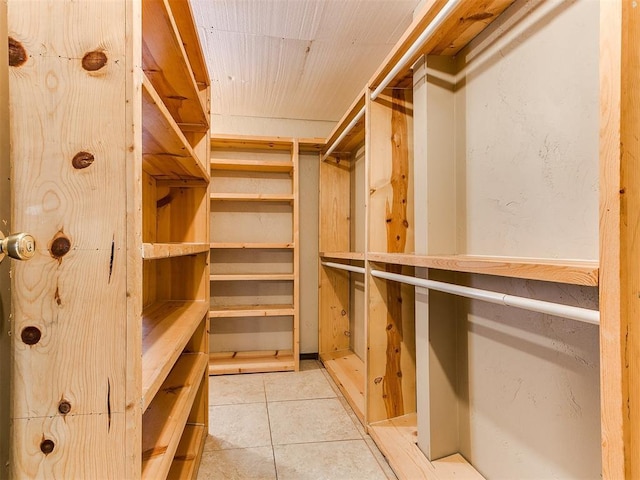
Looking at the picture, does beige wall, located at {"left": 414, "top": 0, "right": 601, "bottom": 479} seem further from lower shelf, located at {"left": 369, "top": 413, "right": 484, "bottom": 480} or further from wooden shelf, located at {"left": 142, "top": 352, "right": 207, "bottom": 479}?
wooden shelf, located at {"left": 142, "top": 352, "right": 207, "bottom": 479}

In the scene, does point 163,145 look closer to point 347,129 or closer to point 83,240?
point 83,240

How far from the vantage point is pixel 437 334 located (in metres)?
1.52

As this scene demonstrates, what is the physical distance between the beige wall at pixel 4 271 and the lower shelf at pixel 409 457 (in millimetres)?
1391

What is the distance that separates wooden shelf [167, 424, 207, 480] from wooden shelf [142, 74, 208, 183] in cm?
127

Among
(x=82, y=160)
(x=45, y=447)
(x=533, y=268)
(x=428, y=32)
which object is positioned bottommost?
(x=45, y=447)

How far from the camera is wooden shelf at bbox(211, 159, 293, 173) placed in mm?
2818

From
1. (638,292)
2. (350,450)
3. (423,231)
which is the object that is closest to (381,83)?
(423,231)

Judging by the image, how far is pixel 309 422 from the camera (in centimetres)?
199

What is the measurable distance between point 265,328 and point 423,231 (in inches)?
79.3

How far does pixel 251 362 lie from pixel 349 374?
84 centimetres

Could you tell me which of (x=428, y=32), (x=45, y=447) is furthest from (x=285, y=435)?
(x=428, y=32)

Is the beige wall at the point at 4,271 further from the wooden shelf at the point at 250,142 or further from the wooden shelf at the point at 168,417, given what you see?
the wooden shelf at the point at 250,142

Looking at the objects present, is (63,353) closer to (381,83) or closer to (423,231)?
(423,231)

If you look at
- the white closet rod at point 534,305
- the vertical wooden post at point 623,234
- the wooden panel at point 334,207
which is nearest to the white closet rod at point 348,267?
the wooden panel at point 334,207
